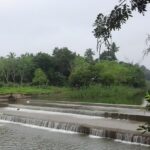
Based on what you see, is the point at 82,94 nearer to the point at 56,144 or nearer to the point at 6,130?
the point at 6,130

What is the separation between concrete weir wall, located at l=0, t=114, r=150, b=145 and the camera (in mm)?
13773

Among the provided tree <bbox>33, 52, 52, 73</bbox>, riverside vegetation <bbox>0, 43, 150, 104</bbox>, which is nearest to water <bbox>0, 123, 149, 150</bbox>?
riverside vegetation <bbox>0, 43, 150, 104</bbox>

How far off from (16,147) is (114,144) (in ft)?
11.0

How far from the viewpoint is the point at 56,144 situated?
1377 centimetres

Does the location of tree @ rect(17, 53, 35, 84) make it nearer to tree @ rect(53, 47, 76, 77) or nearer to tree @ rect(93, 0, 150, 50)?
tree @ rect(53, 47, 76, 77)

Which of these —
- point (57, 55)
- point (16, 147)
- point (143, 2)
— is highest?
point (57, 55)

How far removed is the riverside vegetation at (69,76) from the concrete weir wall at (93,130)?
1896 cm

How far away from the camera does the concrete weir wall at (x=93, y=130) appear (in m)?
13.8

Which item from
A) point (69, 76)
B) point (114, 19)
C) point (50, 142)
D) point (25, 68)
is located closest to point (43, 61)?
point (25, 68)

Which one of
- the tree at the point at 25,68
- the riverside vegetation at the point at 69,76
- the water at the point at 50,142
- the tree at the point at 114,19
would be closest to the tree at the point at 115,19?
the tree at the point at 114,19

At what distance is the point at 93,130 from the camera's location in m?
15.6

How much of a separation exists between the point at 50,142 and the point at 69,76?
3616cm

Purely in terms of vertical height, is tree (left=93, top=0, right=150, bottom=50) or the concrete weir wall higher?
tree (left=93, top=0, right=150, bottom=50)

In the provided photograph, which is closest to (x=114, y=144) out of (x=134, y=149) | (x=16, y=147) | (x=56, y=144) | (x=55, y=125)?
(x=134, y=149)
